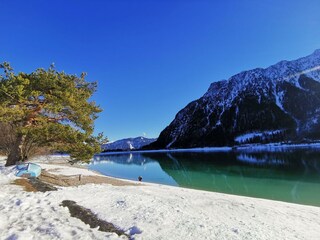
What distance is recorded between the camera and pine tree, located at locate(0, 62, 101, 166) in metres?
20.7

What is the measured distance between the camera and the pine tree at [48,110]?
2073 cm

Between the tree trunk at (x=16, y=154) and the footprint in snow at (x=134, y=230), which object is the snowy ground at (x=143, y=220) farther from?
the tree trunk at (x=16, y=154)

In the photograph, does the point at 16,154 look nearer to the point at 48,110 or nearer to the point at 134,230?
the point at 48,110

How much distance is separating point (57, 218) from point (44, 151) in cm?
3852

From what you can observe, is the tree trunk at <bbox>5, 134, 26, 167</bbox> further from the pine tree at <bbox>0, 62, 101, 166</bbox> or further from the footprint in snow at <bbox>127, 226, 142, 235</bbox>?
the footprint in snow at <bbox>127, 226, 142, 235</bbox>

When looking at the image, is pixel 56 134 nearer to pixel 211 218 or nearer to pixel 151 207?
pixel 151 207

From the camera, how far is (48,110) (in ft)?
75.3

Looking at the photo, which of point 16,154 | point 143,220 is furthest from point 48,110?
point 143,220

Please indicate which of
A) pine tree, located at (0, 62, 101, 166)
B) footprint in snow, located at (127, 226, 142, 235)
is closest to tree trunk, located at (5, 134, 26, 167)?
pine tree, located at (0, 62, 101, 166)

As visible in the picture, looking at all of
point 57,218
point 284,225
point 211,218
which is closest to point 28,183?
point 57,218

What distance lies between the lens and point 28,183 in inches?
664

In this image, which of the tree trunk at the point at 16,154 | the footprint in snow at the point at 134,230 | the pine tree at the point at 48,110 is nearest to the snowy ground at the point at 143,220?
the footprint in snow at the point at 134,230

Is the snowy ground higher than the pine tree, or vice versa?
the pine tree

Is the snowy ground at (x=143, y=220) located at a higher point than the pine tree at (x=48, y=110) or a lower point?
lower
